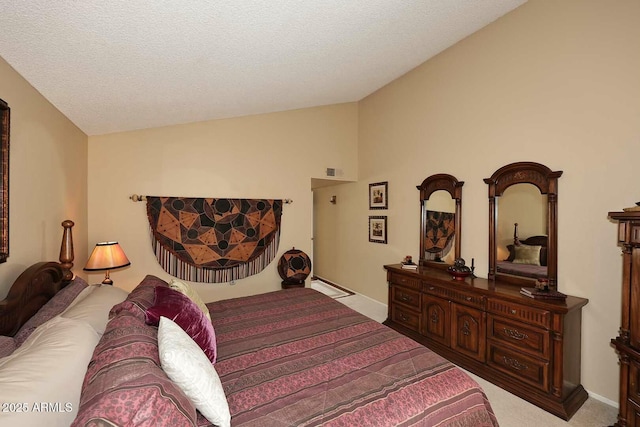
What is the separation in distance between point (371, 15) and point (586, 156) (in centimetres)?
207

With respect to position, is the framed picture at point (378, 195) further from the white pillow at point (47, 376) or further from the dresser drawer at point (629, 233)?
the white pillow at point (47, 376)

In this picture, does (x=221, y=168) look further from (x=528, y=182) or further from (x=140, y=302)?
(x=528, y=182)

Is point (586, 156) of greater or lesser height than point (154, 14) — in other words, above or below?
below

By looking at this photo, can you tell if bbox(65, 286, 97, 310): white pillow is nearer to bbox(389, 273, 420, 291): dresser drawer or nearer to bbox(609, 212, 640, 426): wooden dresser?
bbox(389, 273, 420, 291): dresser drawer

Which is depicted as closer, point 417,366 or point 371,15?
point 417,366

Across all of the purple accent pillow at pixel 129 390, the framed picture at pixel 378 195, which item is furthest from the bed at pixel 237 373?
the framed picture at pixel 378 195

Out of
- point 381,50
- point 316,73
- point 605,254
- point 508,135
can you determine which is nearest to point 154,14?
point 316,73

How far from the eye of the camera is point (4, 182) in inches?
59.6

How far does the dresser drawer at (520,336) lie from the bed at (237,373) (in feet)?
3.65

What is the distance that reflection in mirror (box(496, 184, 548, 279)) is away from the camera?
8.22ft

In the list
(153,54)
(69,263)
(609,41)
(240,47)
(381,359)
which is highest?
(609,41)

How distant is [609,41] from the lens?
211cm

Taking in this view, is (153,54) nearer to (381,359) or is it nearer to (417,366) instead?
(381,359)

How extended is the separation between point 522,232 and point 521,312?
803 millimetres
